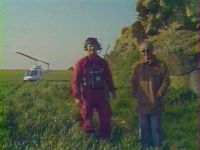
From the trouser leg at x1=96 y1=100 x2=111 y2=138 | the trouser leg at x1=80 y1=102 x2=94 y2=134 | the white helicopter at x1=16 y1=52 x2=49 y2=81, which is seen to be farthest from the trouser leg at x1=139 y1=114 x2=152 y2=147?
the white helicopter at x1=16 y1=52 x2=49 y2=81

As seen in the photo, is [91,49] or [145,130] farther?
[145,130]

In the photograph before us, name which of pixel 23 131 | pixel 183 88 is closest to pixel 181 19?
pixel 183 88

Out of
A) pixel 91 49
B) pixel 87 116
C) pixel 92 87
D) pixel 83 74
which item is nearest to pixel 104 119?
pixel 87 116

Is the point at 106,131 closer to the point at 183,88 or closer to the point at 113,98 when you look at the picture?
the point at 113,98

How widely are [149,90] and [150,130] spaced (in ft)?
0.88

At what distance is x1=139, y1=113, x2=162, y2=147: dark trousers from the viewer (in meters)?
5.46

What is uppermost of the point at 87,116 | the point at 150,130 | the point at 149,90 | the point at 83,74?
the point at 83,74

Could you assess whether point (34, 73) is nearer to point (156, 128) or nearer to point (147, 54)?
point (147, 54)

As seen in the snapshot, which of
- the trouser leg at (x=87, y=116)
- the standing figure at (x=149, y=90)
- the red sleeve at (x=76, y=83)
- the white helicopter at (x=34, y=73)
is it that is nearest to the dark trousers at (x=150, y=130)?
the standing figure at (x=149, y=90)

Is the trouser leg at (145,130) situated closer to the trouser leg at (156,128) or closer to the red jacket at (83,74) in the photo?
the trouser leg at (156,128)

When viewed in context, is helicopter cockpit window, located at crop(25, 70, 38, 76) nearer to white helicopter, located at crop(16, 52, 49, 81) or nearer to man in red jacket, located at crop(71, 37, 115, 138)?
white helicopter, located at crop(16, 52, 49, 81)

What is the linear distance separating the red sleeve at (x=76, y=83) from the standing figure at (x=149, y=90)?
356 mm

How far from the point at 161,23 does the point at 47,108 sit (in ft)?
3.11

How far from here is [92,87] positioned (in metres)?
5.40
